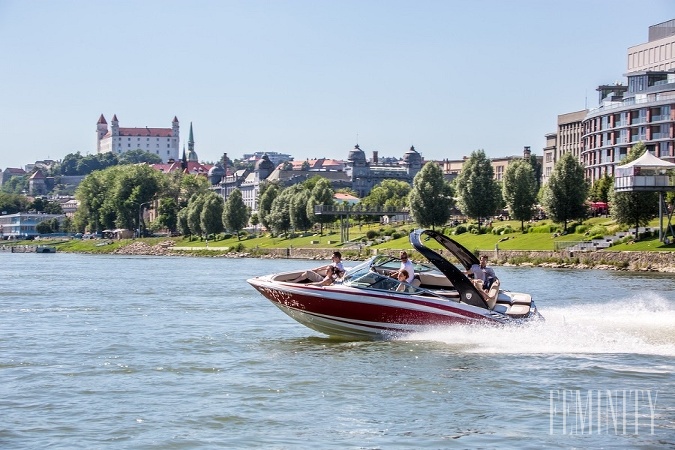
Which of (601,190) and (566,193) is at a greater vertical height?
(601,190)

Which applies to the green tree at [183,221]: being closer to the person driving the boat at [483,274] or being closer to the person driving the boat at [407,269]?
the person driving the boat at [483,274]

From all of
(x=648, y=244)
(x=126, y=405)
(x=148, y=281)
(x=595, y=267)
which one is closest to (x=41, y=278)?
(x=148, y=281)

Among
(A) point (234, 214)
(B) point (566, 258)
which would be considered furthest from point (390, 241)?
(A) point (234, 214)

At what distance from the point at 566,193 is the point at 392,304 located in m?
72.8

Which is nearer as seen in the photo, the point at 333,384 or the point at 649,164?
the point at 333,384

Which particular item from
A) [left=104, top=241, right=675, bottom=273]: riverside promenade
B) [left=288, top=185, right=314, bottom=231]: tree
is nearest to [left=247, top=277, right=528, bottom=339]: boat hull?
[left=104, top=241, right=675, bottom=273]: riverside promenade

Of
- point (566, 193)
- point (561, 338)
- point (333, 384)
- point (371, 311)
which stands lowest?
point (333, 384)

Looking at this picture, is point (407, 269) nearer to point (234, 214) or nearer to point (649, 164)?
point (649, 164)

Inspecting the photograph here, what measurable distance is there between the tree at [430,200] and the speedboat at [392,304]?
93.3m

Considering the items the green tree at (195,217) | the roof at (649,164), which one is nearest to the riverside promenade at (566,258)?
the roof at (649,164)

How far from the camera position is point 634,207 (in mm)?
86750

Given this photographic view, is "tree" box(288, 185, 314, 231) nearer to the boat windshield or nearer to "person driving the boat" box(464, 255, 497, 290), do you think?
"person driving the boat" box(464, 255, 497, 290)

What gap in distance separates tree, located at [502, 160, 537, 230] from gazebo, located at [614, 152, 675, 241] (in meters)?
20.5

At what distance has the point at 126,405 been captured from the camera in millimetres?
20859
